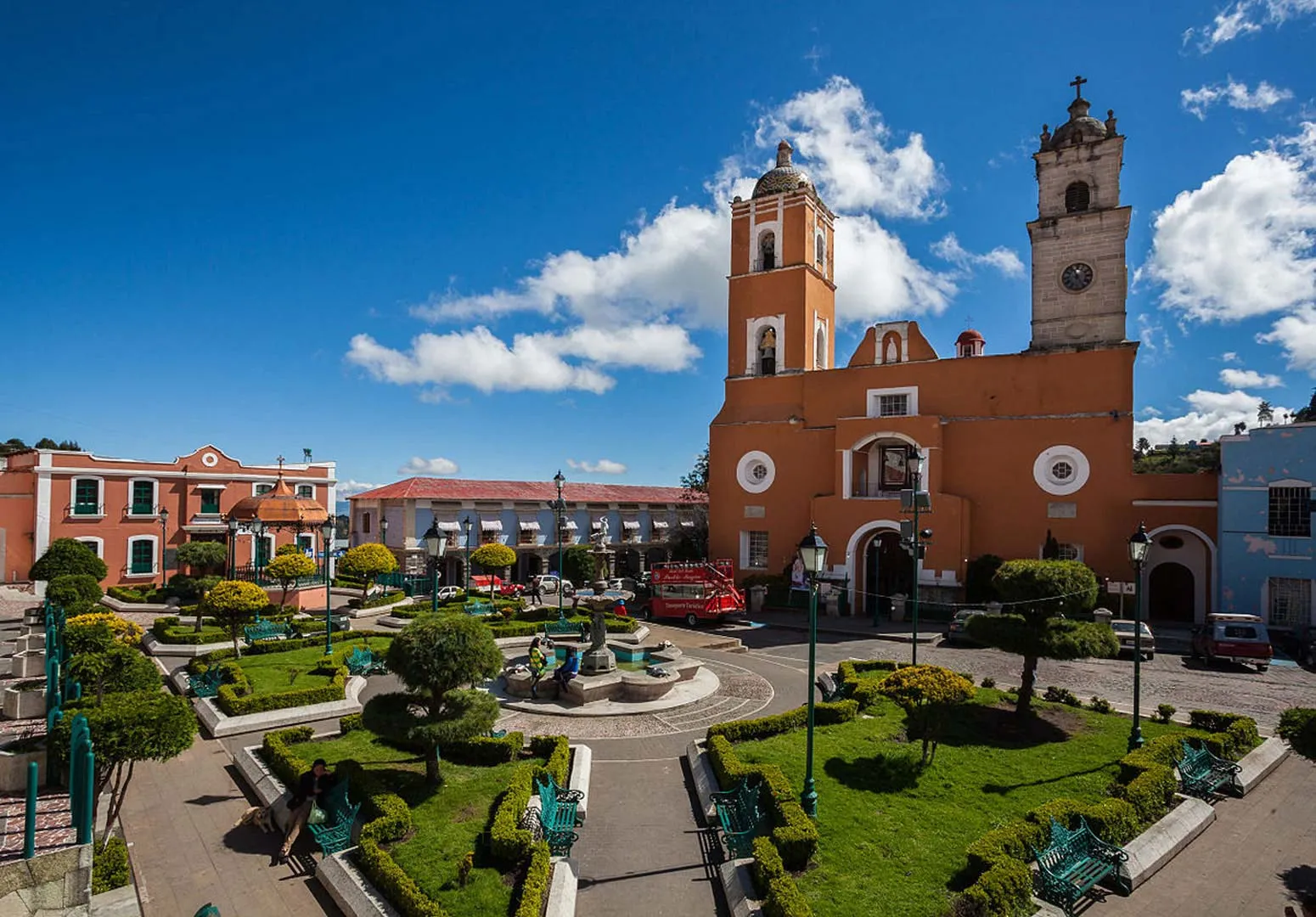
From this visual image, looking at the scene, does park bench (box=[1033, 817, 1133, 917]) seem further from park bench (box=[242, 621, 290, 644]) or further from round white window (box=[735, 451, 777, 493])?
round white window (box=[735, 451, 777, 493])

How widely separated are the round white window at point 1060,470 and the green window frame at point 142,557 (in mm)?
37710

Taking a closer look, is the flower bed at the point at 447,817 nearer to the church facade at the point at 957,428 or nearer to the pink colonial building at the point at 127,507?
the church facade at the point at 957,428

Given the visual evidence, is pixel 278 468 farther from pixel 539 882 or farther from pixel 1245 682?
pixel 1245 682

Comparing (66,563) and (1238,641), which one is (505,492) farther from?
(1238,641)

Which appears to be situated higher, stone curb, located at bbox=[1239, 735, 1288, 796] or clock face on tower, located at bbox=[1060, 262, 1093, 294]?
clock face on tower, located at bbox=[1060, 262, 1093, 294]

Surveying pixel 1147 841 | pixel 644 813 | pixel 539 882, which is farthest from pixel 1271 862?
pixel 539 882

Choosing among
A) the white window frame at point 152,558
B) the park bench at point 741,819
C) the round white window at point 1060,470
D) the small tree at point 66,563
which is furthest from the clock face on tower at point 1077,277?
the white window frame at point 152,558

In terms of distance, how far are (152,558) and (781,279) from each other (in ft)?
103

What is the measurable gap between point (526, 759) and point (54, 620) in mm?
13149

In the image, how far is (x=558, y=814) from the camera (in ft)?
30.0

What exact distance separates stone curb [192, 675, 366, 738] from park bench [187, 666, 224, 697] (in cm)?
14

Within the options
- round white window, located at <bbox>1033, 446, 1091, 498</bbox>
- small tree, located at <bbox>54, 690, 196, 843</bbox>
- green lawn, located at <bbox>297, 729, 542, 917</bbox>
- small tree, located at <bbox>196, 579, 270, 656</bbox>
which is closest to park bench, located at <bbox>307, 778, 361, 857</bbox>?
green lawn, located at <bbox>297, 729, 542, 917</bbox>

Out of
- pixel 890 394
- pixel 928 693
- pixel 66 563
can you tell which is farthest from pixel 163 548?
pixel 928 693

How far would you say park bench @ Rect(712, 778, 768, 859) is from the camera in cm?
858
